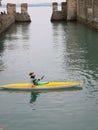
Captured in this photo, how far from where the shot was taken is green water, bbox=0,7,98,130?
750 inches

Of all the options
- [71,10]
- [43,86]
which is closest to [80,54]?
[43,86]

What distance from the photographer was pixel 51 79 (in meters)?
27.8

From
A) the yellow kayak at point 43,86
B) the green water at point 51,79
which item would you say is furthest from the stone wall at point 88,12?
the yellow kayak at point 43,86

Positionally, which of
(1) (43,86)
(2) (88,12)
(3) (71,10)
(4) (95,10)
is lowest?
(1) (43,86)

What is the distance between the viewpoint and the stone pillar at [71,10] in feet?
258

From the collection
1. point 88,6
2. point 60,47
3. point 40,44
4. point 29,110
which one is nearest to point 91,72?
point 29,110

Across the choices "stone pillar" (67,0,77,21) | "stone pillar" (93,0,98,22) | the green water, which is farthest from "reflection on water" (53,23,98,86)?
"stone pillar" (67,0,77,21)

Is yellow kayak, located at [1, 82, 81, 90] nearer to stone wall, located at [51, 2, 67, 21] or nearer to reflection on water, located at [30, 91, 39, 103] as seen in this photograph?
reflection on water, located at [30, 91, 39, 103]

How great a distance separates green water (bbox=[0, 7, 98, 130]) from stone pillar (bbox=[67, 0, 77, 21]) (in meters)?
28.3

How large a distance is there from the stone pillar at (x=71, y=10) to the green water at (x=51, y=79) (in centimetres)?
2830

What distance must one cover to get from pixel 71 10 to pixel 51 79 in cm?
5203

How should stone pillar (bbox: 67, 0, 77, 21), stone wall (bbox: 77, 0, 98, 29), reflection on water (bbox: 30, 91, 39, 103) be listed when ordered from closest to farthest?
reflection on water (bbox: 30, 91, 39, 103) → stone wall (bbox: 77, 0, 98, 29) → stone pillar (bbox: 67, 0, 77, 21)

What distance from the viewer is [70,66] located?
3212cm

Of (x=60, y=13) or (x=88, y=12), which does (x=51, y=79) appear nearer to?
(x=88, y=12)
